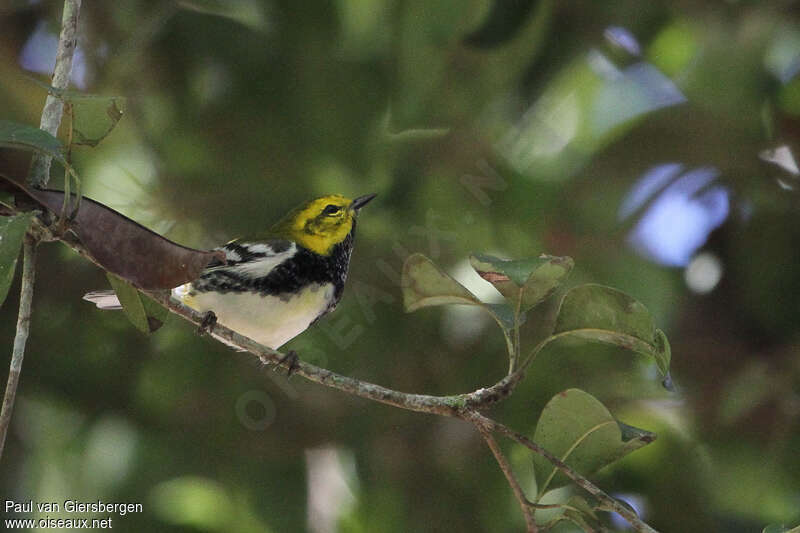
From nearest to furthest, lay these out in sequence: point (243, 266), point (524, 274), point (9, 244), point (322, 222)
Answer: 1. point (9, 244)
2. point (524, 274)
3. point (243, 266)
4. point (322, 222)

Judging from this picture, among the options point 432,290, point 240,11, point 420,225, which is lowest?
point 420,225

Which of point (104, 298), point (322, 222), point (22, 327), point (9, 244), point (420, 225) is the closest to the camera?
point (9, 244)

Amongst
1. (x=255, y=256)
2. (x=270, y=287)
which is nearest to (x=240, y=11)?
(x=255, y=256)

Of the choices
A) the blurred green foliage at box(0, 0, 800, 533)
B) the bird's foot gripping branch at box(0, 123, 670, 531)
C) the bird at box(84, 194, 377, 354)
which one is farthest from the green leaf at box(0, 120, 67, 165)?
the blurred green foliage at box(0, 0, 800, 533)

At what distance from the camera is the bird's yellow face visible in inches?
102

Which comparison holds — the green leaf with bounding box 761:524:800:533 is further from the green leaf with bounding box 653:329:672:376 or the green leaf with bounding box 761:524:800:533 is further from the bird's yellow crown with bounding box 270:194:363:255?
the bird's yellow crown with bounding box 270:194:363:255

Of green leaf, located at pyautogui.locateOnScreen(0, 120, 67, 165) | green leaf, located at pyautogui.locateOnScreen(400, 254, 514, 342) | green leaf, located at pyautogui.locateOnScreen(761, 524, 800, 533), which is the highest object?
green leaf, located at pyautogui.locateOnScreen(0, 120, 67, 165)

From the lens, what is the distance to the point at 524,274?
1378 mm

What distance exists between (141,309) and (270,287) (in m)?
0.74

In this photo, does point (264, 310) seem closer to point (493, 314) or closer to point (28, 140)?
point (493, 314)

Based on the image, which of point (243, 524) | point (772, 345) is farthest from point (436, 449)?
point (772, 345)

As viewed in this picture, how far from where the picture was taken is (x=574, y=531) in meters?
2.93

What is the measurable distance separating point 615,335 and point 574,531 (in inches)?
65.3

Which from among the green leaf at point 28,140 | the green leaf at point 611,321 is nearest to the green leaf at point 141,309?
the green leaf at point 28,140
